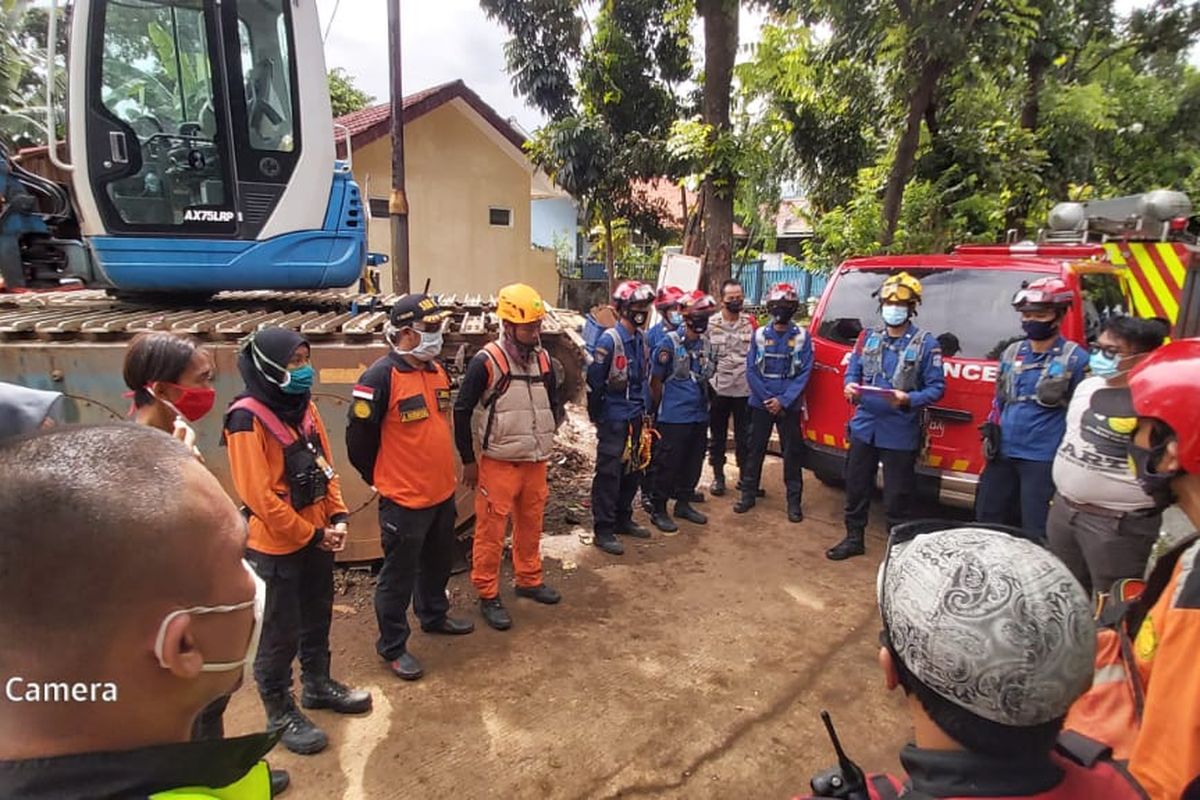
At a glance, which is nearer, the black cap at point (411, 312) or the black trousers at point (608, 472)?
the black cap at point (411, 312)

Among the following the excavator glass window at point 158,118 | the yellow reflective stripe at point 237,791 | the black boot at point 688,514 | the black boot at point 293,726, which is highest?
the excavator glass window at point 158,118

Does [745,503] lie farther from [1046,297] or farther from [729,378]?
[1046,297]

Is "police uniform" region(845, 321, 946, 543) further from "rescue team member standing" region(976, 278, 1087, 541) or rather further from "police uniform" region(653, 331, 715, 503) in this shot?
"police uniform" region(653, 331, 715, 503)

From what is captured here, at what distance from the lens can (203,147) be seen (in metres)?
4.64

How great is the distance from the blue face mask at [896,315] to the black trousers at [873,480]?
806mm

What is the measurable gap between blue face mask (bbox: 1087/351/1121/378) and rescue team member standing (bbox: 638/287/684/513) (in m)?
2.69

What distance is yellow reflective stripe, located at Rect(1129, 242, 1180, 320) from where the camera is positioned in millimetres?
5934

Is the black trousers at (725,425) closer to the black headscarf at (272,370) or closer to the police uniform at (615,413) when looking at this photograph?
the police uniform at (615,413)

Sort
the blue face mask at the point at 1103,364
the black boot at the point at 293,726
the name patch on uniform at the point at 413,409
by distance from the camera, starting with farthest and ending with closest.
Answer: the blue face mask at the point at 1103,364 → the name patch on uniform at the point at 413,409 → the black boot at the point at 293,726

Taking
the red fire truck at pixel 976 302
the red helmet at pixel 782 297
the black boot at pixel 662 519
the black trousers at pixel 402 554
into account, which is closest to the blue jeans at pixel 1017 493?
the red fire truck at pixel 976 302

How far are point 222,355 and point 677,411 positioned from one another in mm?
3101

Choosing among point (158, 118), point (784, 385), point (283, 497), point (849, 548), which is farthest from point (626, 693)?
point (158, 118)

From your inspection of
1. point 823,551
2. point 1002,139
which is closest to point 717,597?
point 823,551

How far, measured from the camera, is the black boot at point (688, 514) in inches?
215
